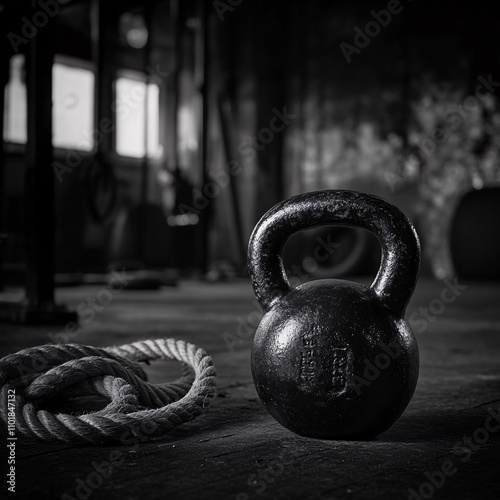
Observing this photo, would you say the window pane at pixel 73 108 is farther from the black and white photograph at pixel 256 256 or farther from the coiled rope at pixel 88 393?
the coiled rope at pixel 88 393

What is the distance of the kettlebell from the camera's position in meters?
0.99

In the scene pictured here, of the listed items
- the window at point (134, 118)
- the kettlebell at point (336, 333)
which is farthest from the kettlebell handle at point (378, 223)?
the window at point (134, 118)

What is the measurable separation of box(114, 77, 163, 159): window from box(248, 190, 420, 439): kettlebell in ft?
20.3

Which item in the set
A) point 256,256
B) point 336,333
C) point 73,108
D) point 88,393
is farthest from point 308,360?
point 73,108

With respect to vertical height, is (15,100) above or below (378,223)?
above

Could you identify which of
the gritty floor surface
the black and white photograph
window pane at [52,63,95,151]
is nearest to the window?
Answer: the black and white photograph

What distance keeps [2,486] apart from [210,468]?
257 millimetres

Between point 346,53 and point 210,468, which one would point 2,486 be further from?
point 346,53

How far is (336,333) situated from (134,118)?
263 inches

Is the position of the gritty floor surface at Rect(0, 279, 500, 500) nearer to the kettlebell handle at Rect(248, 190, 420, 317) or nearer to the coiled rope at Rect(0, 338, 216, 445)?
the coiled rope at Rect(0, 338, 216, 445)

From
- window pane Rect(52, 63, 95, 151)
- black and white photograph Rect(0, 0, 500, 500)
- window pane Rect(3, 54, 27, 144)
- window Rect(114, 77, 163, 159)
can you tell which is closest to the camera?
black and white photograph Rect(0, 0, 500, 500)

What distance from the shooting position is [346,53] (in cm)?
758

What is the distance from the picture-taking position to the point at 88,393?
44.2 inches

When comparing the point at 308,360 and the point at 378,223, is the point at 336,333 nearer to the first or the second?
the point at 308,360
